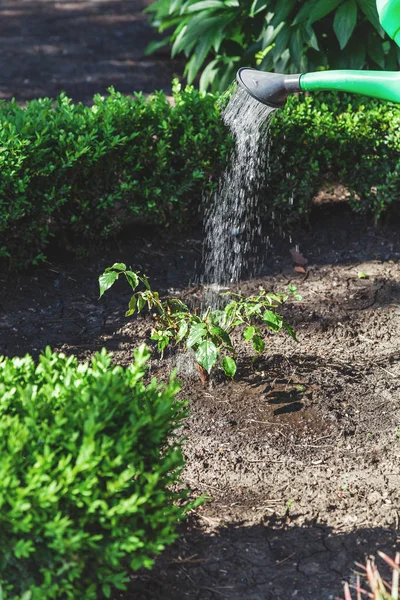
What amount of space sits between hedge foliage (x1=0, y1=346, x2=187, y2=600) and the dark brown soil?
1.28 ft

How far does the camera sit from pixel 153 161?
4605mm

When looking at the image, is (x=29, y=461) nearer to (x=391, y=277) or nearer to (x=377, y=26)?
(x=391, y=277)

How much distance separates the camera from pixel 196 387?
3730 millimetres

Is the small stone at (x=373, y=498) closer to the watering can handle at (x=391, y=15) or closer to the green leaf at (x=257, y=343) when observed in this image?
the green leaf at (x=257, y=343)

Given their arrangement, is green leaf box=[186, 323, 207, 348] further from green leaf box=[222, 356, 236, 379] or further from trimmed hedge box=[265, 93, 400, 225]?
trimmed hedge box=[265, 93, 400, 225]

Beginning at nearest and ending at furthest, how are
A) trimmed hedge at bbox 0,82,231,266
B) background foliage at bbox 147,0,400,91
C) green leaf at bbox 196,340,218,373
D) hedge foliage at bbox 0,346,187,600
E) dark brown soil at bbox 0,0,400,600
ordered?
hedge foliage at bbox 0,346,187,600, dark brown soil at bbox 0,0,400,600, green leaf at bbox 196,340,218,373, trimmed hedge at bbox 0,82,231,266, background foliage at bbox 147,0,400,91

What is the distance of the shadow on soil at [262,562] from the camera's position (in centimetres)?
266

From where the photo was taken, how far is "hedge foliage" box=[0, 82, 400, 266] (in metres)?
4.29

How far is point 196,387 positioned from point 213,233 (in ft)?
4.69

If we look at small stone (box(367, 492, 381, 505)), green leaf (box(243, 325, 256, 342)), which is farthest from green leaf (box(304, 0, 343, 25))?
small stone (box(367, 492, 381, 505))

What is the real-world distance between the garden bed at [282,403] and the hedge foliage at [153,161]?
8.5 inches

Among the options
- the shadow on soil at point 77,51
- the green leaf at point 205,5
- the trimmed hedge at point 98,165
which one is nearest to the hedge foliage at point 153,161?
the trimmed hedge at point 98,165

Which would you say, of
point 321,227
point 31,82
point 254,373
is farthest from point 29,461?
point 31,82

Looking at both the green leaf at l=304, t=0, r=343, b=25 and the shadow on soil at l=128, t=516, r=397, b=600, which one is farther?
the green leaf at l=304, t=0, r=343, b=25
